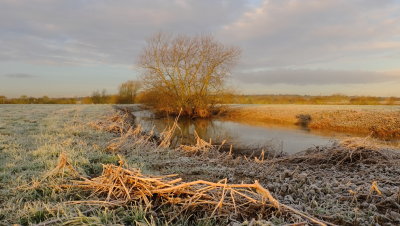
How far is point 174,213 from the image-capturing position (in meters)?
2.57

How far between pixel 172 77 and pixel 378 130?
684 inches

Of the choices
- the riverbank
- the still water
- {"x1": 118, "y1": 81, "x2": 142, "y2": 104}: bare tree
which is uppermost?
{"x1": 118, "y1": 81, "x2": 142, "y2": 104}: bare tree

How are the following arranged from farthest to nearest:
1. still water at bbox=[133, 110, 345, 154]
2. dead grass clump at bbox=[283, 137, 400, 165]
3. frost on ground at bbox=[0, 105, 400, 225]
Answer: still water at bbox=[133, 110, 345, 154], dead grass clump at bbox=[283, 137, 400, 165], frost on ground at bbox=[0, 105, 400, 225]

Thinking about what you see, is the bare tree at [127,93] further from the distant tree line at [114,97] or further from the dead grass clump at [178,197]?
the dead grass clump at [178,197]

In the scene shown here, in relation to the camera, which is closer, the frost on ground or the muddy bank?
the frost on ground

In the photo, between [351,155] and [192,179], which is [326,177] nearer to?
[351,155]

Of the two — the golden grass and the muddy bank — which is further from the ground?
the golden grass

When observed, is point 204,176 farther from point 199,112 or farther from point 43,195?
point 199,112

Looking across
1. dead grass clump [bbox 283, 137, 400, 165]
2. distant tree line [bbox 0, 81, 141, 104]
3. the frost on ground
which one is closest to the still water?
dead grass clump [bbox 283, 137, 400, 165]

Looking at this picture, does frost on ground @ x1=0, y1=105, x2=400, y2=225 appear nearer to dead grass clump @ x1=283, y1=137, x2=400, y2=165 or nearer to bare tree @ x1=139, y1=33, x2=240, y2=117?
dead grass clump @ x1=283, y1=137, x2=400, y2=165

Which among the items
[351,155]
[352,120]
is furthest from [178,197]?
[352,120]

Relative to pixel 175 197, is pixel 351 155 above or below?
below

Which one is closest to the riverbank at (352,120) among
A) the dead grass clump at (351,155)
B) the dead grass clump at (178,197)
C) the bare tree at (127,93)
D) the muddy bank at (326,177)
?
the dead grass clump at (351,155)

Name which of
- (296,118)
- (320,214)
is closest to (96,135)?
(320,214)
